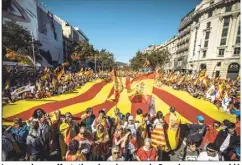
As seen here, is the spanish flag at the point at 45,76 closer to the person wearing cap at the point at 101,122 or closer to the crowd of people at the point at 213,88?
the person wearing cap at the point at 101,122

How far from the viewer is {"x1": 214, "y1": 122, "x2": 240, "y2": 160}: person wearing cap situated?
509 centimetres

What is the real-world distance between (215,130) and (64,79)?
14753 mm

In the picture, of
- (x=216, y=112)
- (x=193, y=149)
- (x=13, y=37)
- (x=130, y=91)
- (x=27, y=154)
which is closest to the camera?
(x=193, y=149)

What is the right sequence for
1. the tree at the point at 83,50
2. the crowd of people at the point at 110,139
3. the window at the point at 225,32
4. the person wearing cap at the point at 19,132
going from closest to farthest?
the crowd of people at the point at 110,139 < the person wearing cap at the point at 19,132 < the window at the point at 225,32 < the tree at the point at 83,50

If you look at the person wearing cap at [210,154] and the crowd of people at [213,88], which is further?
the crowd of people at [213,88]

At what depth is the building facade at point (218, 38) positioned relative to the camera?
27.4 meters

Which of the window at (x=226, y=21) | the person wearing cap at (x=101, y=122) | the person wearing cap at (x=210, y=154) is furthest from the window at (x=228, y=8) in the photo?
the person wearing cap at (x=101, y=122)

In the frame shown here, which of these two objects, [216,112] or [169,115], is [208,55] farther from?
[169,115]

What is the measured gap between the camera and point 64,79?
17016 mm

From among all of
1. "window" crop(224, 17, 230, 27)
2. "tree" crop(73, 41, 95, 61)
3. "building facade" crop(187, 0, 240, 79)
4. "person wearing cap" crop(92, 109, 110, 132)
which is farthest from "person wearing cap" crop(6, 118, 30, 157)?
"tree" crop(73, 41, 95, 61)

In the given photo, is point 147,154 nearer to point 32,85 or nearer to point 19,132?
point 19,132

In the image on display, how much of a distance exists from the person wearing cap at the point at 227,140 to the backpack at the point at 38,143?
5458 mm

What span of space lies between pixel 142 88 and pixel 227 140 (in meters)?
3.45

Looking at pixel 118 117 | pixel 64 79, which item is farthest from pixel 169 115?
pixel 64 79
